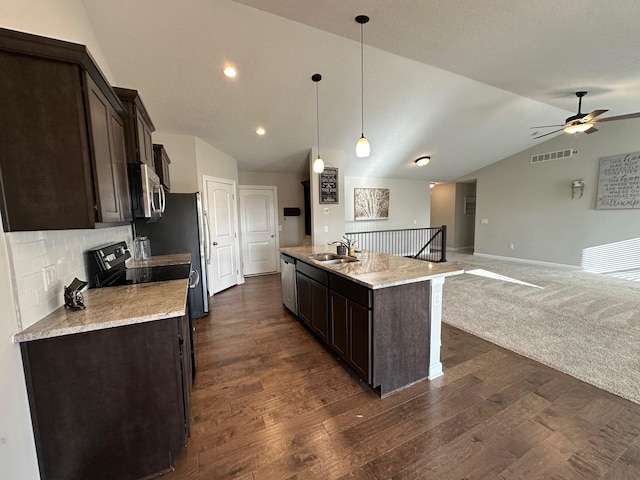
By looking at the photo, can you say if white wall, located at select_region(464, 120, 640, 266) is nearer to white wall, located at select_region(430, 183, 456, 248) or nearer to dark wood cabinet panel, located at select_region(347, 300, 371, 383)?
white wall, located at select_region(430, 183, 456, 248)

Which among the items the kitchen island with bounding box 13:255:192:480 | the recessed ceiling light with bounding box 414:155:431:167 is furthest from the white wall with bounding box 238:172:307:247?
the kitchen island with bounding box 13:255:192:480

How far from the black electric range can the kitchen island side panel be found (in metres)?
1.61

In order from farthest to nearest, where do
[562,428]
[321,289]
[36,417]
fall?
[321,289] < [562,428] < [36,417]

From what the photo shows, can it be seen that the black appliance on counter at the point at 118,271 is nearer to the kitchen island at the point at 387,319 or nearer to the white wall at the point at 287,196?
the kitchen island at the point at 387,319

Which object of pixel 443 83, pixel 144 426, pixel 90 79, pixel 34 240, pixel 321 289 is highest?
Answer: pixel 443 83

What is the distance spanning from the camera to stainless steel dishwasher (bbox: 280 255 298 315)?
3.42m

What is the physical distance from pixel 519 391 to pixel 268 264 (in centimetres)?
521

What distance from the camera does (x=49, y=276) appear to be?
1.44 metres

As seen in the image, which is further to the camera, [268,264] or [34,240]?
[268,264]

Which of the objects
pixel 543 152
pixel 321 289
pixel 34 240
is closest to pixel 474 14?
pixel 321 289

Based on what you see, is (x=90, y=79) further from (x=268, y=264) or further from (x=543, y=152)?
(x=543, y=152)

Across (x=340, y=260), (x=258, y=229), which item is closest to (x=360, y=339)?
(x=340, y=260)

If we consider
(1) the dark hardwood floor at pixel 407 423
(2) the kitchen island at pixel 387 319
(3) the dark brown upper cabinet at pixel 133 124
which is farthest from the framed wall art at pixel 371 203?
(3) the dark brown upper cabinet at pixel 133 124

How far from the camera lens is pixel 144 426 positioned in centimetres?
140
